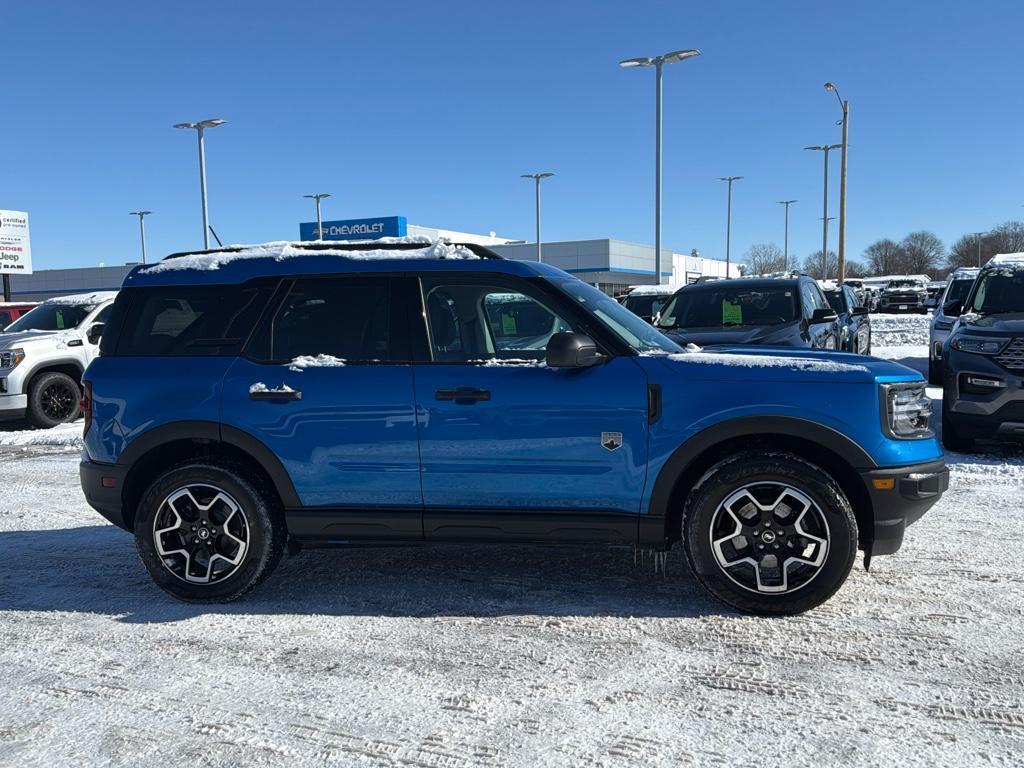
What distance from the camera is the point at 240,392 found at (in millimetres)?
4203

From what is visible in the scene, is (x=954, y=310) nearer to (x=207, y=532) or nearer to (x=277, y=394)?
(x=277, y=394)

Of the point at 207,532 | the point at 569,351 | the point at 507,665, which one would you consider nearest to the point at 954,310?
the point at 569,351

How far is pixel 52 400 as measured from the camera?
448 inches

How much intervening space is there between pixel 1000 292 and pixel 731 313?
3.06 metres

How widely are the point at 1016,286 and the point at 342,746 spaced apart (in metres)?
9.41

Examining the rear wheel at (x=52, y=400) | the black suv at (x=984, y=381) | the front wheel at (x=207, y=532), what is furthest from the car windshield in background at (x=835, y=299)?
the front wheel at (x=207, y=532)

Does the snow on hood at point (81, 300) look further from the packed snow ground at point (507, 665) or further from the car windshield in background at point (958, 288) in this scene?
the car windshield in background at point (958, 288)

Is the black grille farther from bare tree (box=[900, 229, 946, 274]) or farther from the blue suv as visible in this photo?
bare tree (box=[900, 229, 946, 274])

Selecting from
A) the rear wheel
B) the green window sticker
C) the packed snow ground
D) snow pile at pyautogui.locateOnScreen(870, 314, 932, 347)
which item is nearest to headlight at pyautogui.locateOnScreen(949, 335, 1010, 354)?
the green window sticker

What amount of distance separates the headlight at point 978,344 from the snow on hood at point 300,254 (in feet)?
17.4

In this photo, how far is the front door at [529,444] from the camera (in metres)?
3.92

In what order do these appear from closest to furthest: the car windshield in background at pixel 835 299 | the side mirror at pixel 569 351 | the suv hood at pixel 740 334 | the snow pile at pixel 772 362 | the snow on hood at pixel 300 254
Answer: the side mirror at pixel 569 351, the snow pile at pixel 772 362, the snow on hood at pixel 300 254, the suv hood at pixel 740 334, the car windshield in background at pixel 835 299

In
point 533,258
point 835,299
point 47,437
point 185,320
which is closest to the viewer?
point 185,320

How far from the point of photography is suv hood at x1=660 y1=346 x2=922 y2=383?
388 centimetres
